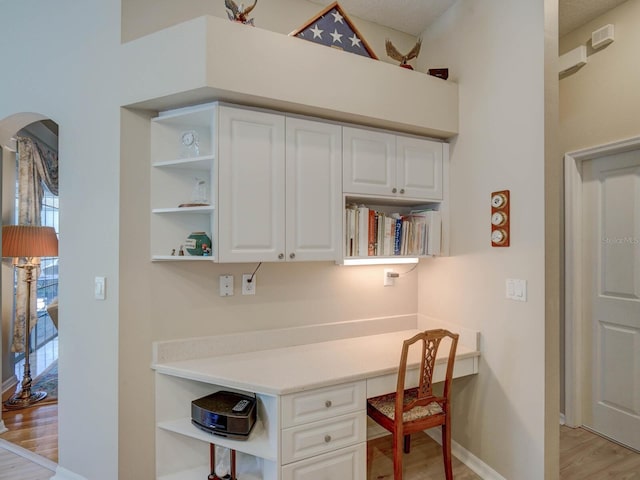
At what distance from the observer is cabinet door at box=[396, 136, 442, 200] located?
2.28 m

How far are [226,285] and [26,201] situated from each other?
246cm

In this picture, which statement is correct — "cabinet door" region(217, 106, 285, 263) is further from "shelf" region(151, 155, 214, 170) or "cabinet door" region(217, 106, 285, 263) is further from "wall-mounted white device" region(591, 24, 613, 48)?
"wall-mounted white device" region(591, 24, 613, 48)

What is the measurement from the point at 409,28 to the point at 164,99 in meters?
1.96

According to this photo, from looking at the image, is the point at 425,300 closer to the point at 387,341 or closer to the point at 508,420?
the point at 387,341

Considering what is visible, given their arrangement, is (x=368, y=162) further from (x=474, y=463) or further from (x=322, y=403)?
(x=474, y=463)

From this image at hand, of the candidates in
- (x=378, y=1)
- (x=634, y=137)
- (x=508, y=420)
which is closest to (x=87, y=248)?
(x=378, y=1)

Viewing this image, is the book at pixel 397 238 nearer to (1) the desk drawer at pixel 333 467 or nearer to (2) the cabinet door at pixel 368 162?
(2) the cabinet door at pixel 368 162

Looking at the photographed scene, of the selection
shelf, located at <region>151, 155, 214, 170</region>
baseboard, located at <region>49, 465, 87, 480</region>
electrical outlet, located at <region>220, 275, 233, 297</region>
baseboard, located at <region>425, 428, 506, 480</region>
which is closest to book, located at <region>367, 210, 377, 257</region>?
electrical outlet, located at <region>220, 275, 233, 297</region>

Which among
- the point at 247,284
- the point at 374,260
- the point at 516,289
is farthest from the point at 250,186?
the point at 516,289

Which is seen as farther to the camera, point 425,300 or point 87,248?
point 425,300

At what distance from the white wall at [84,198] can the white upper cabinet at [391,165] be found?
132 cm

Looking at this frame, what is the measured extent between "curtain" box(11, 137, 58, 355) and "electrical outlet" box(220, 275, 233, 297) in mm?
2359

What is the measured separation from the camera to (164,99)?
1.79 metres

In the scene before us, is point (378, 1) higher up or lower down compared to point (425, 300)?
higher up
